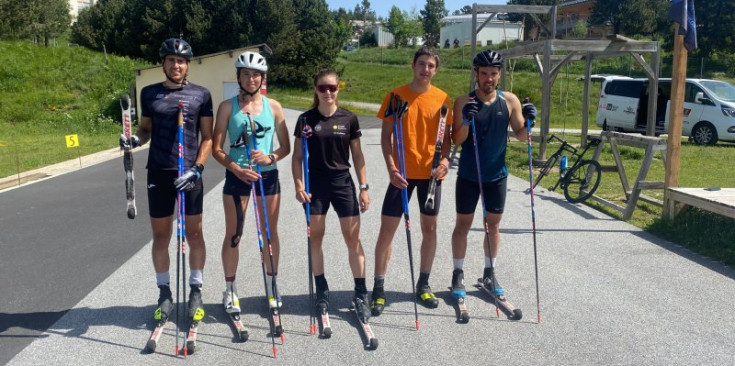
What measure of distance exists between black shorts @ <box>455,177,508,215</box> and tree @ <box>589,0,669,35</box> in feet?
182

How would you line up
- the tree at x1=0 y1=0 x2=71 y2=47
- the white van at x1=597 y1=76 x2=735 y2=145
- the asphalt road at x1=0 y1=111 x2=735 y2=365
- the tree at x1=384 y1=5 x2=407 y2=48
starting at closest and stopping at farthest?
the asphalt road at x1=0 y1=111 x2=735 y2=365 < the white van at x1=597 y1=76 x2=735 y2=145 < the tree at x1=0 y1=0 x2=71 y2=47 < the tree at x1=384 y1=5 x2=407 y2=48

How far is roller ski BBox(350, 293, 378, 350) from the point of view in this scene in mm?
4145

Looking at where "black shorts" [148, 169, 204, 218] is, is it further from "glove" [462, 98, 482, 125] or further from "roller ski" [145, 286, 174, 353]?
"glove" [462, 98, 482, 125]

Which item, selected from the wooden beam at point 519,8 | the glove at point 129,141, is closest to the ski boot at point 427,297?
the glove at point 129,141

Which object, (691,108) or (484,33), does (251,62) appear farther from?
(484,33)

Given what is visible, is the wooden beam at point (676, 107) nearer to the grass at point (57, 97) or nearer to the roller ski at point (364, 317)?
the roller ski at point (364, 317)

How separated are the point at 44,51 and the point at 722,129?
113ft

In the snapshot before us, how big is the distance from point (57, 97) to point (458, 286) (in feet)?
97.7

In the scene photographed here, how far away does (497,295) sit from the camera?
196 inches

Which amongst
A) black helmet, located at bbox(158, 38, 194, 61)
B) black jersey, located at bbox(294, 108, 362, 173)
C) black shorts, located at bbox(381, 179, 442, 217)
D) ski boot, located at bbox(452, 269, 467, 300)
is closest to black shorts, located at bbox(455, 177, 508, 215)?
black shorts, located at bbox(381, 179, 442, 217)

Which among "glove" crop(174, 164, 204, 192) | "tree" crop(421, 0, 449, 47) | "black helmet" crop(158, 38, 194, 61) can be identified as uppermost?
"tree" crop(421, 0, 449, 47)

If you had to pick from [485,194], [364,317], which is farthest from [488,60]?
[364,317]

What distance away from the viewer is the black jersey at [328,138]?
4.52 m

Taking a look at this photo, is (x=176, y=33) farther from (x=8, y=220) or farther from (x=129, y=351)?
(x=129, y=351)
